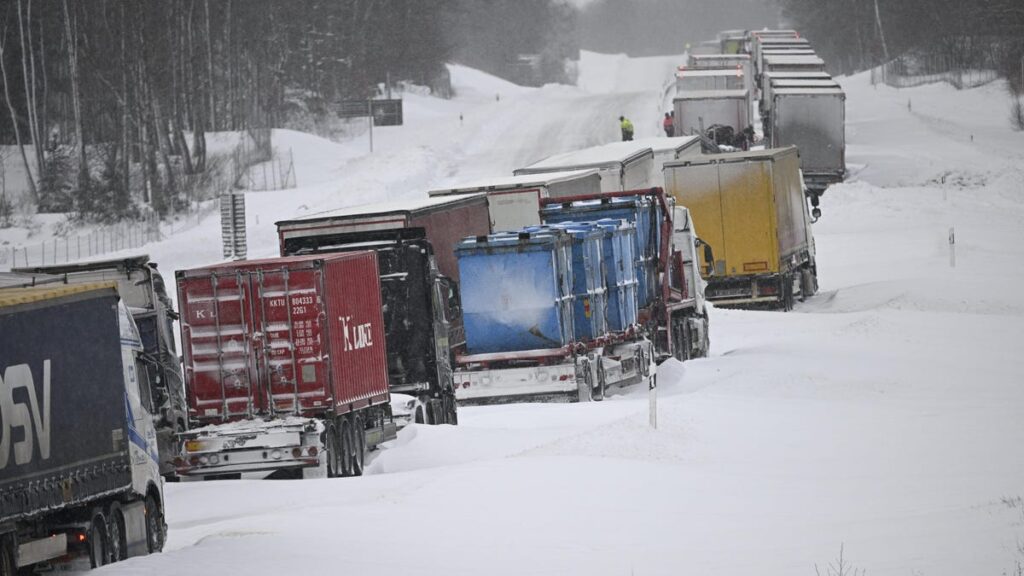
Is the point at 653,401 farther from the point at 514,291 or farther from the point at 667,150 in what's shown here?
the point at 667,150

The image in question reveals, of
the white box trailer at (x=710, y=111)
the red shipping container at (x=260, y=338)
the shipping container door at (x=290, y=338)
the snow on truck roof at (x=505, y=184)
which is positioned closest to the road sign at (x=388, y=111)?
the white box trailer at (x=710, y=111)

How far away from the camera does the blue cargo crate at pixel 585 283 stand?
2528 cm

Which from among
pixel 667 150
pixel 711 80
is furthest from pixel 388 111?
pixel 667 150

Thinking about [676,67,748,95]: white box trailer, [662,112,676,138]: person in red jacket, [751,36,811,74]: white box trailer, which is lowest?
[662,112,676,138]: person in red jacket

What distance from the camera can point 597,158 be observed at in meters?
39.9

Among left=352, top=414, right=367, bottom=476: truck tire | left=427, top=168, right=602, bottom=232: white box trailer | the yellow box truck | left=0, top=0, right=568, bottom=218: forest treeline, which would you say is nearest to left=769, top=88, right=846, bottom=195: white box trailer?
the yellow box truck

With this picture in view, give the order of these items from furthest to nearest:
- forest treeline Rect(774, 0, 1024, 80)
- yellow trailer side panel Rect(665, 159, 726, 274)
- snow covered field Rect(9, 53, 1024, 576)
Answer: forest treeline Rect(774, 0, 1024, 80), yellow trailer side panel Rect(665, 159, 726, 274), snow covered field Rect(9, 53, 1024, 576)

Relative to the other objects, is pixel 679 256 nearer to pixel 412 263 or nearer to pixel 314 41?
pixel 412 263

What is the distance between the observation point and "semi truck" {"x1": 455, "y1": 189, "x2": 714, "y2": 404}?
79.8 ft

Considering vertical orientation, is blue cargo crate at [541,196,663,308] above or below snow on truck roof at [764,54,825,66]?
below

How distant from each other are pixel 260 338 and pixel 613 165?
19925 millimetres

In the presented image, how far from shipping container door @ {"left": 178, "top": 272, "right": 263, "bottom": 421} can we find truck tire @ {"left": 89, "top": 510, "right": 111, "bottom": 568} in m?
Result: 5.39

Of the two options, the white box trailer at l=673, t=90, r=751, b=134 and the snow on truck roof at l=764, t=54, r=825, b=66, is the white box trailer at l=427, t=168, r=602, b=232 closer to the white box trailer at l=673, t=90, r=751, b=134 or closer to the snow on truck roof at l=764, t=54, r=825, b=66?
the white box trailer at l=673, t=90, r=751, b=134

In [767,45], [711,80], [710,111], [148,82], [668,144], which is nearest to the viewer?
[668,144]
